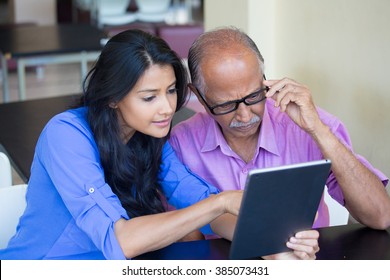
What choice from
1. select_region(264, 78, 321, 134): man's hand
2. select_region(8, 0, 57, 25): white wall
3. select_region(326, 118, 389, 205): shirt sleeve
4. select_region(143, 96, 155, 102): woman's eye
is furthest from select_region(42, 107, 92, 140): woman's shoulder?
select_region(8, 0, 57, 25): white wall

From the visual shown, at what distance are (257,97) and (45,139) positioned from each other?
23.7 inches

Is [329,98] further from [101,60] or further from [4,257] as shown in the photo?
[4,257]

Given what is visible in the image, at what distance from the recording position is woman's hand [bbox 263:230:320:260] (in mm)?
1620

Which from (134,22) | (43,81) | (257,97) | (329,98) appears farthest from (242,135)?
(134,22)

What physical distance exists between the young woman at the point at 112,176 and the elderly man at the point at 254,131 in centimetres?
15

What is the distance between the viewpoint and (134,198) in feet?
6.69

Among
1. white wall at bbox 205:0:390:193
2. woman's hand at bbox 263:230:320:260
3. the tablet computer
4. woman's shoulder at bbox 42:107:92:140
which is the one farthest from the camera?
white wall at bbox 205:0:390:193

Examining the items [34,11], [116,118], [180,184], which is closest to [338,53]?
[180,184]

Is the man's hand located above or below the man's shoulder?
above

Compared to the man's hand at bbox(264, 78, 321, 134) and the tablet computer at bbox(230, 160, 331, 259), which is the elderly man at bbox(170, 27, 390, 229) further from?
the tablet computer at bbox(230, 160, 331, 259)

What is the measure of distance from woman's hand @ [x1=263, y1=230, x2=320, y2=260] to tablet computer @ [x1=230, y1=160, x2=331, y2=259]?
2cm

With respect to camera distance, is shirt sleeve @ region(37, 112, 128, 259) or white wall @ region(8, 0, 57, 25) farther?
white wall @ region(8, 0, 57, 25)

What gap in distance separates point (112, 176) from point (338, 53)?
134 centimetres

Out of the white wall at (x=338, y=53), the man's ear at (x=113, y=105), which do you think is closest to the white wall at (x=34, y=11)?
the white wall at (x=338, y=53)
